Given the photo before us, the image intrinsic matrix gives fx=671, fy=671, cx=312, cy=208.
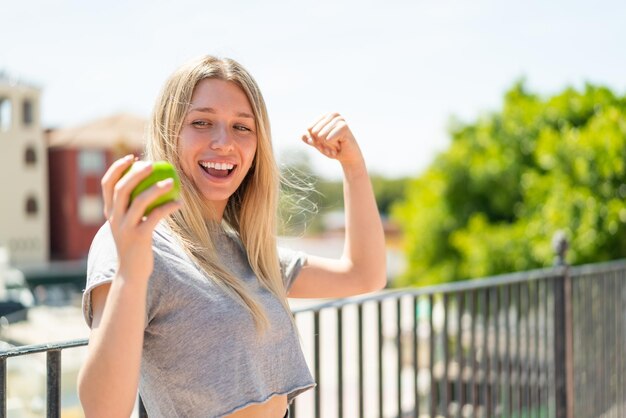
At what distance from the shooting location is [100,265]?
3.28 feet

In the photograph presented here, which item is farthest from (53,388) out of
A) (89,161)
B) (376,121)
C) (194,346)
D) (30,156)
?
(376,121)

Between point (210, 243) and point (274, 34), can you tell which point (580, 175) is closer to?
point (210, 243)

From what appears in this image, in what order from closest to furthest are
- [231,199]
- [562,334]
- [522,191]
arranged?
1. [231,199]
2. [562,334]
3. [522,191]

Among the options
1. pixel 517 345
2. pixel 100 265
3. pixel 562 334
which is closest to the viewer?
pixel 100 265

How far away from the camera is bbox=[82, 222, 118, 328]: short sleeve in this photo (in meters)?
0.98

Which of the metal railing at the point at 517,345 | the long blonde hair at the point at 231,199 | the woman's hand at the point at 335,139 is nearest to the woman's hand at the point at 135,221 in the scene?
the long blonde hair at the point at 231,199

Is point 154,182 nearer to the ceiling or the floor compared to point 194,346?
nearer to the ceiling

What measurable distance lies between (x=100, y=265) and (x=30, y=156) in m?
35.3

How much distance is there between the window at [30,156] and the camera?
3325 centimetres

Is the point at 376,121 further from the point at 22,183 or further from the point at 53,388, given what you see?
the point at 53,388

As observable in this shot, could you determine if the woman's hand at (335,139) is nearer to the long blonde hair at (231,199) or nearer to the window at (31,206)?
the long blonde hair at (231,199)

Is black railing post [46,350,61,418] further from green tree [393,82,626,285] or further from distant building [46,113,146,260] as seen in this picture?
distant building [46,113,146,260]

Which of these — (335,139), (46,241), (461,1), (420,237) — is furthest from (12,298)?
(335,139)

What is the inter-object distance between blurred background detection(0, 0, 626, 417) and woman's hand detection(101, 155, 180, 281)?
49 cm
